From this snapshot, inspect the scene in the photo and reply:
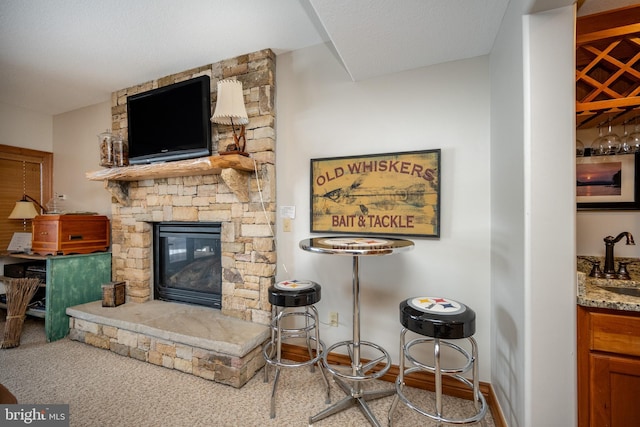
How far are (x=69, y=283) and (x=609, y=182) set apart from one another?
446 centimetres

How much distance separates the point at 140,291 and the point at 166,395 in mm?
1351

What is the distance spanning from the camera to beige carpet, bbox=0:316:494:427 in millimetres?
1547

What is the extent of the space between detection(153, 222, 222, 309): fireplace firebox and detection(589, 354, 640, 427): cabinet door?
2540mm

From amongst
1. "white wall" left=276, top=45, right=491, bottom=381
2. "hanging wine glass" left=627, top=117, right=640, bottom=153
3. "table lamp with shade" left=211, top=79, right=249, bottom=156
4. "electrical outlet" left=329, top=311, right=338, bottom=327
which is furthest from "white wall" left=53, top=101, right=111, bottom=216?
"hanging wine glass" left=627, top=117, right=640, bottom=153

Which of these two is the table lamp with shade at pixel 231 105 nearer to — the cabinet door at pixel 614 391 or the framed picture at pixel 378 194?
the framed picture at pixel 378 194

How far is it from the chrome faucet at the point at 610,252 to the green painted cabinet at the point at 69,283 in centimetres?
421

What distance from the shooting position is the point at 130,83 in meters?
2.72

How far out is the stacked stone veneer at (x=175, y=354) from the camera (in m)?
1.85

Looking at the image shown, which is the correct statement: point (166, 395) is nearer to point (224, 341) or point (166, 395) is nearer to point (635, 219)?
point (224, 341)

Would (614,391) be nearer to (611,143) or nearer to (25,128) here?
(611,143)

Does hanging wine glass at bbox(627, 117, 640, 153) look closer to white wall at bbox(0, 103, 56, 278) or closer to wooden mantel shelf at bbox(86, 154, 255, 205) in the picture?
wooden mantel shelf at bbox(86, 154, 255, 205)

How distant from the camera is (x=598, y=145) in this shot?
1.54m

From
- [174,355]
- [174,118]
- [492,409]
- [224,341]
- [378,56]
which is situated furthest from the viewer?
[174,118]

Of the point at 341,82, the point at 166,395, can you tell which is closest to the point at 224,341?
the point at 166,395
